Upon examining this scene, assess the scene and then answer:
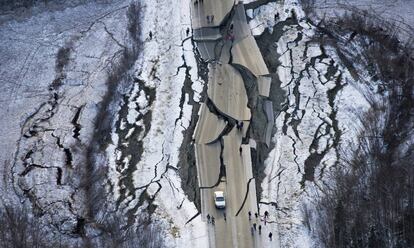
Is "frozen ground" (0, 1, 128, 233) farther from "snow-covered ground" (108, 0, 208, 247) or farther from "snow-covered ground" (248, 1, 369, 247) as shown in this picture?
"snow-covered ground" (248, 1, 369, 247)

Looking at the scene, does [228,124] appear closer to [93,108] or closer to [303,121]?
[303,121]

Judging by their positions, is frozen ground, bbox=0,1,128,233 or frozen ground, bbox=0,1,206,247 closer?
frozen ground, bbox=0,1,206,247

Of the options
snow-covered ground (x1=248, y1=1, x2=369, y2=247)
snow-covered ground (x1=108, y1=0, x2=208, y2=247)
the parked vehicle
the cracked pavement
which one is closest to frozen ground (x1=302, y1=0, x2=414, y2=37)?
snow-covered ground (x1=248, y1=1, x2=369, y2=247)

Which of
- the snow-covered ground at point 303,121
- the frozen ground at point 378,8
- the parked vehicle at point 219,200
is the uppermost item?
the frozen ground at point 378,8

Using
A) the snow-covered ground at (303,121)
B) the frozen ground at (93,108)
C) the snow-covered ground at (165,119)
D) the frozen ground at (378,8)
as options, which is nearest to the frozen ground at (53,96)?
the frozen ground at (93,108)

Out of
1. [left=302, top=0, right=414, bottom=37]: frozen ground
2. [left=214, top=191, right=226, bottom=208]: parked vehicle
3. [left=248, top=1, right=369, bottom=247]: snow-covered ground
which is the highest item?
[left=302, top=0, right=414, bottom=37]: frozen ground

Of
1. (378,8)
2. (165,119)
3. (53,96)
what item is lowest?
(165,119)

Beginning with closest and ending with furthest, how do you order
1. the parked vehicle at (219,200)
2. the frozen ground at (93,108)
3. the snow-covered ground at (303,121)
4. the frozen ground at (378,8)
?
the parked vehicle at (219,200) < the snow-covered ground at (303,121) < the frozen ground at (93,108) < the frozen ground at (378,8)

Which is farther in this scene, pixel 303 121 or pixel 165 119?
pixel 165 119

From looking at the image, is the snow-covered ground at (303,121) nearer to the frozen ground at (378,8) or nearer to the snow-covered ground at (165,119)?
the frozen ground at (378,8)

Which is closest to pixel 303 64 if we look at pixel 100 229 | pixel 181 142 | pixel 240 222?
pixel 181 142

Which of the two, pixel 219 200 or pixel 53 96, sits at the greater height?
pixel 53 96

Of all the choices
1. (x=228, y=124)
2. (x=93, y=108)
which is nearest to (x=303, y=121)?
(x=228, y=124)
